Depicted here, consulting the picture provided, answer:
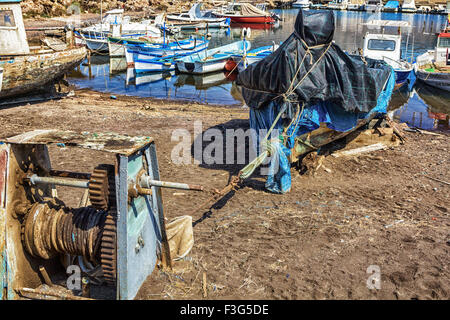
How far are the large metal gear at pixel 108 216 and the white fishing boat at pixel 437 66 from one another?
72.3 ft

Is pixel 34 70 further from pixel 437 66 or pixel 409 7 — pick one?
pixel 409 7

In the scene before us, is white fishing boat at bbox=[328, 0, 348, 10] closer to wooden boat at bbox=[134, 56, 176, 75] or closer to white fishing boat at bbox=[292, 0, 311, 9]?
white fishing boat at bbox=[292, 0, 311, 9]

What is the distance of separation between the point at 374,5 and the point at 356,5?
2.87m

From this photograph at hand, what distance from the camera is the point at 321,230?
23.4ft

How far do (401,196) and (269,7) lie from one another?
2986 inches

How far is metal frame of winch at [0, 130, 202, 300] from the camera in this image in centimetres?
456

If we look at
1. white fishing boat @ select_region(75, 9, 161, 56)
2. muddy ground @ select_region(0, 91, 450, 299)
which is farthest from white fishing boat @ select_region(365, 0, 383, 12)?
muddy ground @ select_region(0, 91, 450, 299)

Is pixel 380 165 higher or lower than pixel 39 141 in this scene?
lower

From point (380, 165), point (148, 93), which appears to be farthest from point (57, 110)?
point (380, 165)

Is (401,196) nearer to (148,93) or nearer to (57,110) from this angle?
(57,110)

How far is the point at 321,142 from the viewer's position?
1027 cm

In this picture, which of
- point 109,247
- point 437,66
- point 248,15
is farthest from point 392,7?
point 109,247

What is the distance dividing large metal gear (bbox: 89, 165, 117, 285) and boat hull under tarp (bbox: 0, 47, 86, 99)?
41.6 feet
